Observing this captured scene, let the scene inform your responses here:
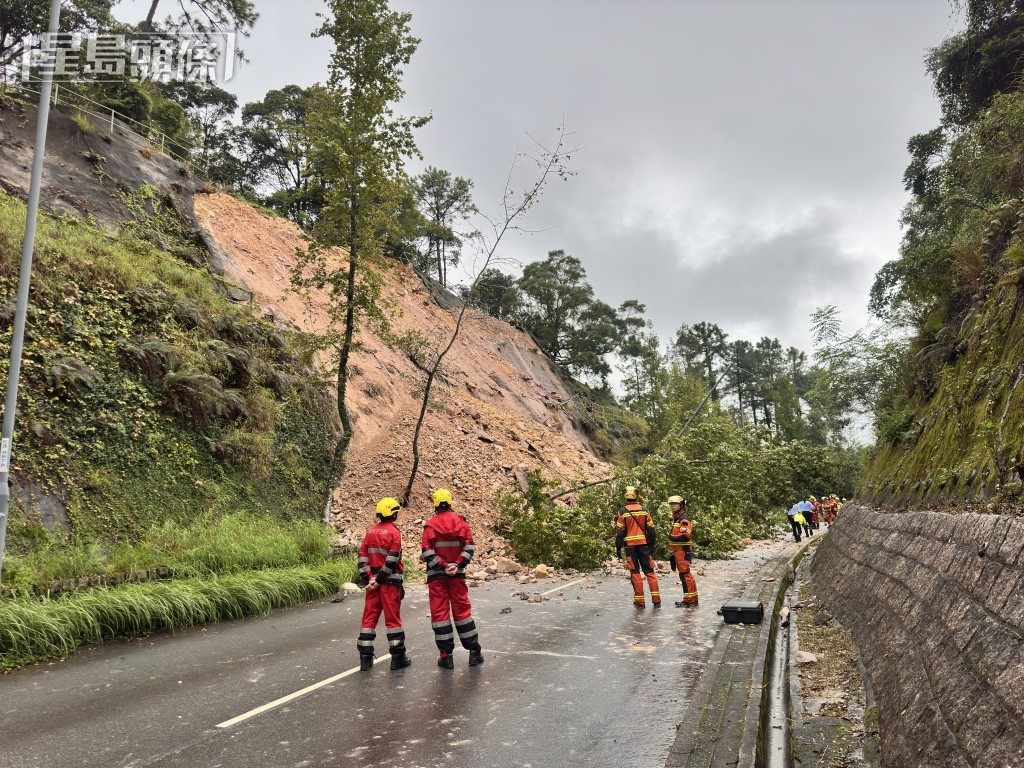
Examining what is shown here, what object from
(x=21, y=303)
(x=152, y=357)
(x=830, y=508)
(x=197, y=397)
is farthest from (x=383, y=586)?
(x=830, y=508)

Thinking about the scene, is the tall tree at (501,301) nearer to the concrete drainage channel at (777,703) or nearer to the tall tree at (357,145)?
the tall tree at (357,145)

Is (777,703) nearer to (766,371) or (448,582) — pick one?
(448,582)

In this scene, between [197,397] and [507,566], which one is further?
[507,566]

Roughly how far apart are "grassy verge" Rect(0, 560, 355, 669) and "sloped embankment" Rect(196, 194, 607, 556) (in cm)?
642

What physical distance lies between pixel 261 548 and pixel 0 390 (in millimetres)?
5116

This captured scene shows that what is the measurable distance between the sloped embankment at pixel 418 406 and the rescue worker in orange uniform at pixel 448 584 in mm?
9933

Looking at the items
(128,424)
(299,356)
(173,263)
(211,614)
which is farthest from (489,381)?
(211,614)

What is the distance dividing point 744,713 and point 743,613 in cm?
390

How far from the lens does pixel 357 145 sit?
18219 mm

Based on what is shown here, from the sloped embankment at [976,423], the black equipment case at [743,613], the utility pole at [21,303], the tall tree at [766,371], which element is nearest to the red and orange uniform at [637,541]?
the black equipment case at [743,613]

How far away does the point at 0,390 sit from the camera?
11.0 metres

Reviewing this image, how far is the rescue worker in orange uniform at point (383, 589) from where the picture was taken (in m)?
6.85

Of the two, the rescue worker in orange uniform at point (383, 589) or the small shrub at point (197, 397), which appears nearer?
the rescue worker in orange uniform at point (383, 589)

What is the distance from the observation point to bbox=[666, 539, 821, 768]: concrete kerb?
422cm
